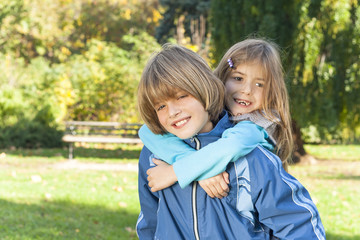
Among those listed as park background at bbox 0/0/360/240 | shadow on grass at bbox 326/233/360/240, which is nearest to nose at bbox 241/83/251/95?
park background at bbox 0/0/360/240

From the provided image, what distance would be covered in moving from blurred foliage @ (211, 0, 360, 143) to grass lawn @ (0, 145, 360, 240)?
1234 millimetres

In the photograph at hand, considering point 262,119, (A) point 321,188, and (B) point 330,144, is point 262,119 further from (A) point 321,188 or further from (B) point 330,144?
(B) point 330,144

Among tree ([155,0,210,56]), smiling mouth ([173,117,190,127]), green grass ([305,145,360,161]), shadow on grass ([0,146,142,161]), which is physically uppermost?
smiling mouth ([173,117,190,127])

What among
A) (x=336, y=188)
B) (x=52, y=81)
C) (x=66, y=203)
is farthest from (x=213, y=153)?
(x=52, y=81)

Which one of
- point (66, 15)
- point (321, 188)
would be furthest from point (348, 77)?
point (66, 15)

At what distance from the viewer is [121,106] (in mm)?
13703

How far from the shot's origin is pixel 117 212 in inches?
215

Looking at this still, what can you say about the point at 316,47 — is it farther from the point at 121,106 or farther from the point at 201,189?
the point at 201,189

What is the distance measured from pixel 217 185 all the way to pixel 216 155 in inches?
4.1

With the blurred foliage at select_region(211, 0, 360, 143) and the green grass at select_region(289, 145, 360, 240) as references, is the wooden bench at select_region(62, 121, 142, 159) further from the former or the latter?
the green grass at select_region(289, 145, 360, 240)

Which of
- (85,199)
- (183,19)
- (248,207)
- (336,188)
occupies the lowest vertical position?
(336,188)

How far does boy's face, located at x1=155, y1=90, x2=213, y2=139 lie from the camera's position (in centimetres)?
180

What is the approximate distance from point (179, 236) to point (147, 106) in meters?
0.50

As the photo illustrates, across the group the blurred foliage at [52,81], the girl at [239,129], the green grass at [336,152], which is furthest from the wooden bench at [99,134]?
the girl at [239,129]
